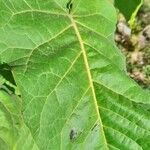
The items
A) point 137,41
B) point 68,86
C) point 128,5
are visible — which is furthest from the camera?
point 137,41

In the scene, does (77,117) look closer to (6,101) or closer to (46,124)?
(46,124)

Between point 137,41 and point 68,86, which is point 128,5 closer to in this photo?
point 68,86

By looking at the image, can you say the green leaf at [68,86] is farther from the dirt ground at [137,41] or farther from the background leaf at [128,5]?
the dirt ground at [137,41]

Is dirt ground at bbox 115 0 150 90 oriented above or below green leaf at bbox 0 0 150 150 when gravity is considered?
above

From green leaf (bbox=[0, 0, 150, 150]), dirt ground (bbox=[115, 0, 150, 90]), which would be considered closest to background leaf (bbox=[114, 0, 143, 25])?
green leaf (bbox=[0, 0, 150, 150])

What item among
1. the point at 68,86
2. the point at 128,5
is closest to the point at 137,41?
the point at 128,5

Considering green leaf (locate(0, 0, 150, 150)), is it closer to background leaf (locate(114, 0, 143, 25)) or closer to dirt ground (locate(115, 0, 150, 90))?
background leaf (locate(114, 0, 143, 25))
